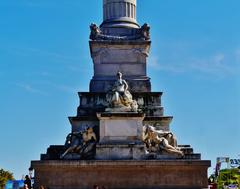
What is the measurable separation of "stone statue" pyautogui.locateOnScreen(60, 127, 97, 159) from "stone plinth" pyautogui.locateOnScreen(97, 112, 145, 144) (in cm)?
52

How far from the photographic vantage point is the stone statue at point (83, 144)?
25688mm

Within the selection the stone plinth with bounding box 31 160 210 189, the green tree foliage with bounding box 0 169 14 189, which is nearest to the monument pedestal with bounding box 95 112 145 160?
the stone plinth with bounding box 31 160 210 189

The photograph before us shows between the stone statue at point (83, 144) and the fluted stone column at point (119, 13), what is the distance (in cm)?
784

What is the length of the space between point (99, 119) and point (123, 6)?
839 cm

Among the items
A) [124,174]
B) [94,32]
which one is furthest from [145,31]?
[124,174]

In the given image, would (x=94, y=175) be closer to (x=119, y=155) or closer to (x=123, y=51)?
(x=119, y=155)

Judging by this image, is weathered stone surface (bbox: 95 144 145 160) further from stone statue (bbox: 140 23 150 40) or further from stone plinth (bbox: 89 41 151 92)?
stone statue (bbox: 140 23 150 40)

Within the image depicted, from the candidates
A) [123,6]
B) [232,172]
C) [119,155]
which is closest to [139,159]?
[119,155]

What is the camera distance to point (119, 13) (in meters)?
30.8

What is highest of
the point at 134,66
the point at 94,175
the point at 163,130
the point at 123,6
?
the point at 123,6

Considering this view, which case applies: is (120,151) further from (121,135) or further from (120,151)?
(121,135)

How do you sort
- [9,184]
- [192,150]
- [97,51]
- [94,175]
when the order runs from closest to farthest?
[94,175], [192,150], [97,51], [9,184]

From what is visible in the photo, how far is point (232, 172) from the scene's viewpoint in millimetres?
48531

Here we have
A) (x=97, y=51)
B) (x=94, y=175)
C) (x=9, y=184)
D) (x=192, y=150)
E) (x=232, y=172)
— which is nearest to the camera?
(x=94, y=175)
